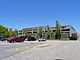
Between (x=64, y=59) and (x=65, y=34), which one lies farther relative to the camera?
(x=65, y=34)

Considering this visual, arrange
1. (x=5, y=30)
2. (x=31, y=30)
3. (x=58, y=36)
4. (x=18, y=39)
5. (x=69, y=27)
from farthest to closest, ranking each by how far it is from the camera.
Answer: (x=31, y=30), (x=69, y=27), (x=5, y=30), (x=58, y=36), (x=18, y=39)

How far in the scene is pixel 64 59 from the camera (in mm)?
10508

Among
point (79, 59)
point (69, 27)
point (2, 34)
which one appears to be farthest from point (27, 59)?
point (69, 27)

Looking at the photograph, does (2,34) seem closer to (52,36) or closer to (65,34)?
(52,36)

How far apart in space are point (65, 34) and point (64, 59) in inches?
3413

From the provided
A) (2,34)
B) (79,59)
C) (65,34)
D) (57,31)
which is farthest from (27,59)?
(65,34)

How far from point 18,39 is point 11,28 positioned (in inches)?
2226

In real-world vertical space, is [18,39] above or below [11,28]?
below

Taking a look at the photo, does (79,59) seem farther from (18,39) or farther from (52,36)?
(52,36)

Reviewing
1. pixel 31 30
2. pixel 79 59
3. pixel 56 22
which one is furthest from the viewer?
pixel 31 30

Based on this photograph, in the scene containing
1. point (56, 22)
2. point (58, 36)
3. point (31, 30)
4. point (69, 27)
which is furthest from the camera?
point (31, 30)

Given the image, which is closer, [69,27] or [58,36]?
[58,36]

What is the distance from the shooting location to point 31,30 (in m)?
139

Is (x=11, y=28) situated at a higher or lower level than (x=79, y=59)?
higher
